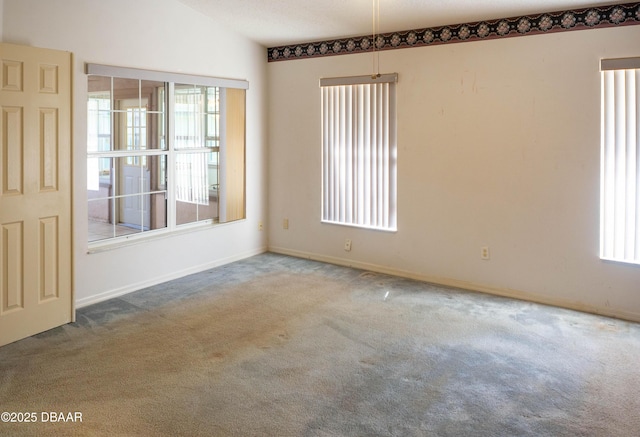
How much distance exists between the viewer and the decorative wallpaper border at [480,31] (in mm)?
4035

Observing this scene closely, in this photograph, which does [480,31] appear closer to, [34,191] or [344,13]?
[344,13]

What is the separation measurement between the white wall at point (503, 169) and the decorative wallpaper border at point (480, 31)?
0.06 m

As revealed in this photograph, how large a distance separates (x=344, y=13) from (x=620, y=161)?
2.60 m

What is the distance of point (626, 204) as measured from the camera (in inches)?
162

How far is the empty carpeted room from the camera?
9.64ft

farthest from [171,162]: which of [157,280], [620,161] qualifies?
[620,161]

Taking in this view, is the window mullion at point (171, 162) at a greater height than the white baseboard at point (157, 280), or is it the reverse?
the window mullion at point (171, 162)

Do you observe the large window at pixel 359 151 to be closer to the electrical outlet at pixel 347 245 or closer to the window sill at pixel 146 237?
the electrical outlet at pixel 347 245

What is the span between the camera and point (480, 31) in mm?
4629

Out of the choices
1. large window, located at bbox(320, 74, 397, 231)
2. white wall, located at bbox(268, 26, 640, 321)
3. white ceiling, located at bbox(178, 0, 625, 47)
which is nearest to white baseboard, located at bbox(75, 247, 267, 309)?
large window, located at bbox(320, 74, 397, 231)

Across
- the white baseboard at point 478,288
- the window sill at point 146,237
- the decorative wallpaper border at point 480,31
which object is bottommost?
the white baseboard at point 478,288

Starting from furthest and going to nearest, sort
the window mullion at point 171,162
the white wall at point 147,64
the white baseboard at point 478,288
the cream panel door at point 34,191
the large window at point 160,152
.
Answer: the window mullion at point 171,162 < the large window at point 160,152 < the white baseboard at point 478,288 < the white wall at point 147,64 < the cream panel door at point 34,191

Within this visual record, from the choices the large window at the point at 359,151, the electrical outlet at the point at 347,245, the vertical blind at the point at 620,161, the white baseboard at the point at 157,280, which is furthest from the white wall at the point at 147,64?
the vertical blind at the point at 620,161

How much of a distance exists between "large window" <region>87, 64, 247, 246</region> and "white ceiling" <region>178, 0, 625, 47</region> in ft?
2.22
